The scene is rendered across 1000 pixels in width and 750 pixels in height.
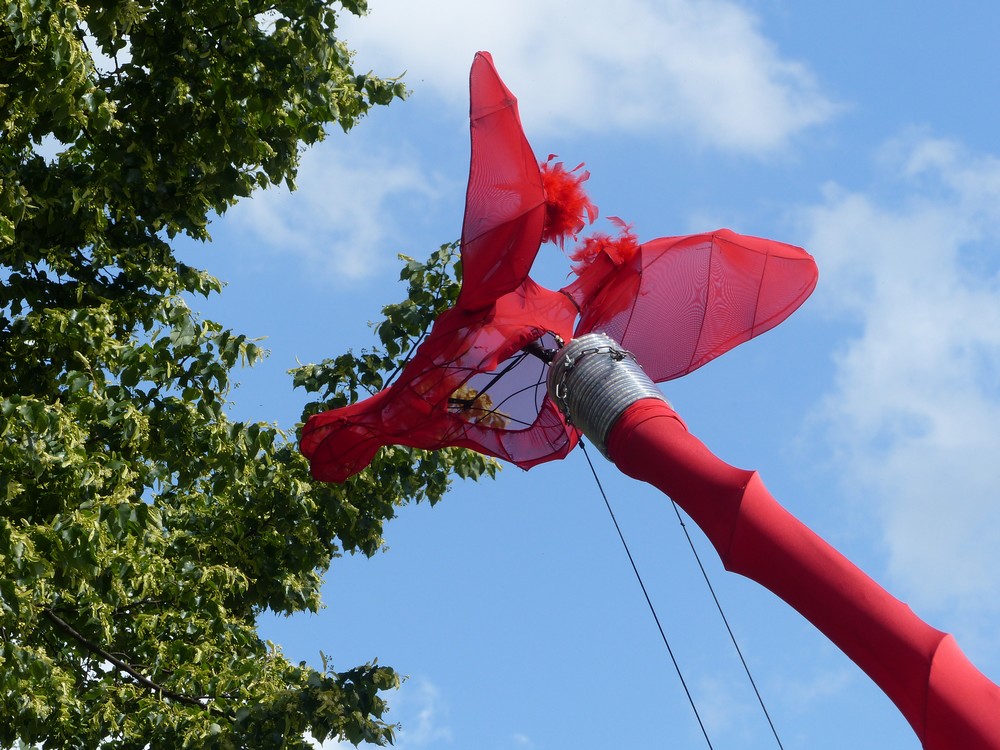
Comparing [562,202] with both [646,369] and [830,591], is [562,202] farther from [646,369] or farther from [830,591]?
[830,591]

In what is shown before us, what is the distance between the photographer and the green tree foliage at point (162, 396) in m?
7.53

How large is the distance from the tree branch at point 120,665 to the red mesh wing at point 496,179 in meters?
4.13

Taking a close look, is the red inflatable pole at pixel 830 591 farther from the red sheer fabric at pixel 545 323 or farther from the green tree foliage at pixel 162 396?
the green tree foliage at pixel 162 396

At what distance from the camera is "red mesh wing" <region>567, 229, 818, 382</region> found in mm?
6633

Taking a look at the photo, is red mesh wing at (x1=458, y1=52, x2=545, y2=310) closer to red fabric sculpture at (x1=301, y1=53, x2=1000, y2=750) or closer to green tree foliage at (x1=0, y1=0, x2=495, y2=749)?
red fabric sculpture at (x1=301, y1=53, x2=1000, y2=750)

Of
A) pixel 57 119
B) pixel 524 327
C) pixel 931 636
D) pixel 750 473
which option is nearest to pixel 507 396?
pixel 524 327

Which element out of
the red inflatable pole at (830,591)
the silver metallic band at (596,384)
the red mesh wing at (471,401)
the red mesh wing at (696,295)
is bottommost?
the red inflatable pole at (830,591)

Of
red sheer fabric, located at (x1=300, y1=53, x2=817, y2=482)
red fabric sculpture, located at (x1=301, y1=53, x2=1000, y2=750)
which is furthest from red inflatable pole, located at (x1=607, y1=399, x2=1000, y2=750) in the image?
red sheer fabric, located at (x1=300, y1=53, x2=817, y2=482)

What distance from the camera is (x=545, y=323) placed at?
623cm

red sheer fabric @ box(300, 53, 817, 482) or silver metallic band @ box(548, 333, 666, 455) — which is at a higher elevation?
red sheer fabric @ box(300, 53, 817, 482)

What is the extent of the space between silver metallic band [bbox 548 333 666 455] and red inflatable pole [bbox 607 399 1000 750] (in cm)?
27

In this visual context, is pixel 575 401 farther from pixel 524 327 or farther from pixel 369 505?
pixel 369 505

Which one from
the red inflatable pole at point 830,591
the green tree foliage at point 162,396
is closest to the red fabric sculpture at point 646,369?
the red inflatable pole at point 830,591

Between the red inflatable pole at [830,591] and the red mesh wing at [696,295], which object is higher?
the red mesh wing at [696,295]
